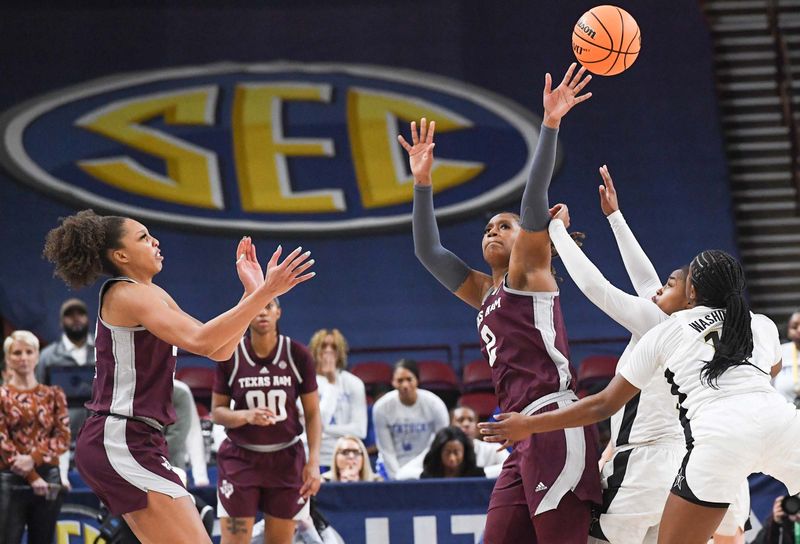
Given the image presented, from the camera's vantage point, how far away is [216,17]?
46.9ft

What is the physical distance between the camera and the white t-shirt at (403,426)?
8664mm

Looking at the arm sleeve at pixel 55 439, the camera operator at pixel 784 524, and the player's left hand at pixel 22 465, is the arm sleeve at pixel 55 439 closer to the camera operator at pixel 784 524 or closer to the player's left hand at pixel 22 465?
the player's left hand at pixel 22 465

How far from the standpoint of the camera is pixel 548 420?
13.8 feet

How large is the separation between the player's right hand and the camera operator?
10.1 feet

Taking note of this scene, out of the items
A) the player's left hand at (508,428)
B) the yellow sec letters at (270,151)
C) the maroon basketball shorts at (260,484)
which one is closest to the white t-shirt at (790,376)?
the maroon basketball shorts at (260,484)

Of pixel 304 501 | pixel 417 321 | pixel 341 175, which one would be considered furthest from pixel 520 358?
pixel 341 175

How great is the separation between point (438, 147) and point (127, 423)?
979 centimetres

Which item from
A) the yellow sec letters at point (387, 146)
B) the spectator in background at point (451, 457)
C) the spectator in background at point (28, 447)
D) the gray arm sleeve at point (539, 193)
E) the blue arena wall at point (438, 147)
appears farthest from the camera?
the yellow sec letters at point (387, 146)

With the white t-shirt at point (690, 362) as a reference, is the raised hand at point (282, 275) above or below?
above

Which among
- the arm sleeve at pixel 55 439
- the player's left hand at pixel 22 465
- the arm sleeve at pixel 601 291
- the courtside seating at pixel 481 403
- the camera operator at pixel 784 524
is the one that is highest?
the arm sleeve at pixel 601 291

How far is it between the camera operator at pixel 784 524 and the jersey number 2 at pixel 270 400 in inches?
118

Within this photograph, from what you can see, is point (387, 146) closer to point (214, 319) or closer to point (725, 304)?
point (725, 304)

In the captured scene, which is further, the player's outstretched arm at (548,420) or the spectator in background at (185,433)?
the spectator in background at (185,433)

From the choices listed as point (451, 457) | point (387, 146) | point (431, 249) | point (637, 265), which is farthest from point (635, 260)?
point (387, 146)
